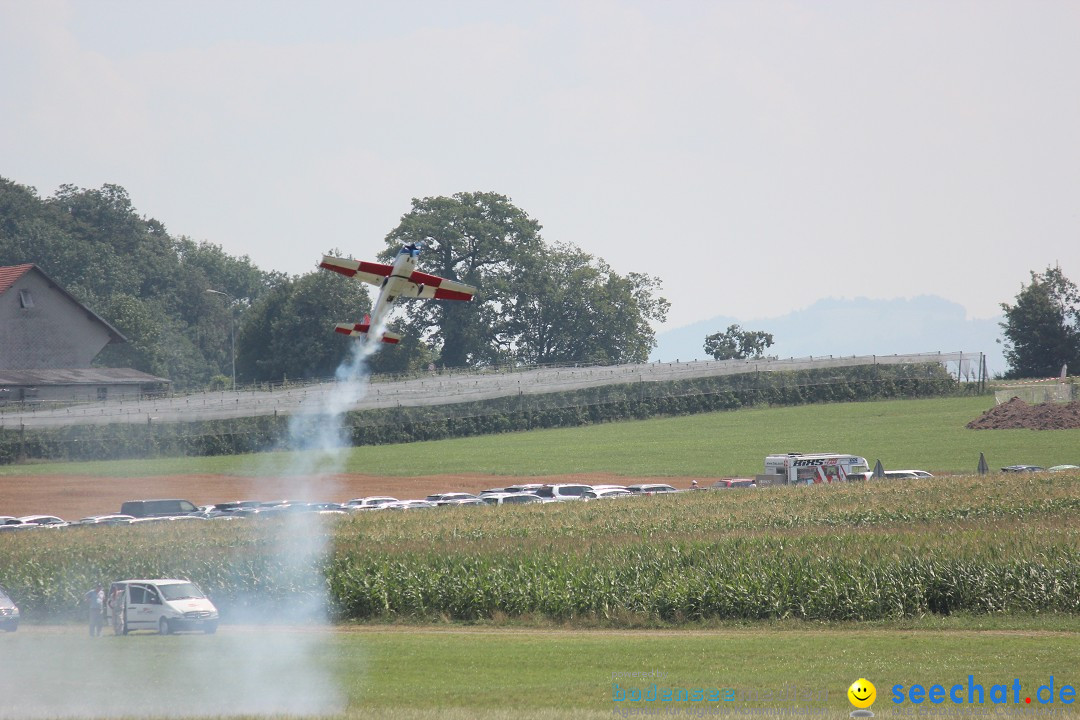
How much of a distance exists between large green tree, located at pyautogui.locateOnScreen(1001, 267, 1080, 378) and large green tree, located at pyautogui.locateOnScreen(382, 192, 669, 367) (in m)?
42.8

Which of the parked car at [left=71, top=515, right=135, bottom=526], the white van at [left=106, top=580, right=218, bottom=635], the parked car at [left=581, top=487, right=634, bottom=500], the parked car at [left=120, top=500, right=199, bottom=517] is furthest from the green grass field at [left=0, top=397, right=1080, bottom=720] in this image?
the parked car at [left=120, top=500, right=199, bottom=517]

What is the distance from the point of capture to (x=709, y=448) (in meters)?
92.4

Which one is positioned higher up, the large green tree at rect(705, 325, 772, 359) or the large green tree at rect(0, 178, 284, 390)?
the large green tree at rect(0, 178, 284, 390)

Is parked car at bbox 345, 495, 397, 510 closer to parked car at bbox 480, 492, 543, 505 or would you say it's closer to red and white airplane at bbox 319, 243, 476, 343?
parked car at bbox 480, 492, 543, 505

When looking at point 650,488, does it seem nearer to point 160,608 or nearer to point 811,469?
point 811,469

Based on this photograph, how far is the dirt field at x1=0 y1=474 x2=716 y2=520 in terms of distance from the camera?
74.4 m

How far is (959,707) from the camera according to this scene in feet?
77.4

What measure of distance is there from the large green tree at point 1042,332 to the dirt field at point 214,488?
6891 cm

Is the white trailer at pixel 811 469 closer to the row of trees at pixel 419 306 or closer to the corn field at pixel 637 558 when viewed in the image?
the corn field at pixel 637 558

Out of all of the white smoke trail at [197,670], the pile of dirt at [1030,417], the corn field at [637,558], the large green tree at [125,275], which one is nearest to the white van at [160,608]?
the white smoke trail at [197,670]

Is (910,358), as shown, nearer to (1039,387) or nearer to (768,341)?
(1039,387)

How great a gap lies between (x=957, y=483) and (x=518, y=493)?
22884 millimetres

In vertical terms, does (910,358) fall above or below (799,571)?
above

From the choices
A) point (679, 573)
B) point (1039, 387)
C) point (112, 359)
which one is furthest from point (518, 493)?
point (112, 359)
